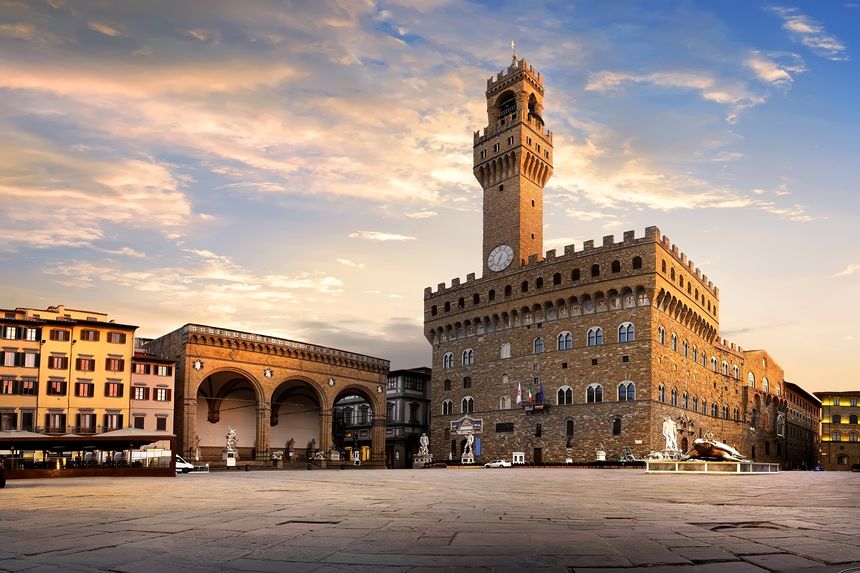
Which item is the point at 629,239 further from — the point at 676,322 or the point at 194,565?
the point at 194,565

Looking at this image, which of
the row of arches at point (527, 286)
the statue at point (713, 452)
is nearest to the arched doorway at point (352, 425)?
the row of arches at point (527, 286)

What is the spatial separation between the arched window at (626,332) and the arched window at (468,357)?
48.8 feet

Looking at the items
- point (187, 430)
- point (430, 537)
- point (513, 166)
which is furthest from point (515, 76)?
point (430, 537)

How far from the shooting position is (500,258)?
6462 cm

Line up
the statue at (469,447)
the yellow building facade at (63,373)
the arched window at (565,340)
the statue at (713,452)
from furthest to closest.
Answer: the statue at (469,447) < the arched window at (565,340) < the yellow building facade at (63,373) < the statue at (713,452)

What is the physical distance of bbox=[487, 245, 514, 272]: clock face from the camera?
63638 millimetres

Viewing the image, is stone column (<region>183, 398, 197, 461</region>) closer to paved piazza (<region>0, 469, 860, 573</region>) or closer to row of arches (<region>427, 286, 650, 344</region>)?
row of arches (<region>427, 286, 650, 344</region>)

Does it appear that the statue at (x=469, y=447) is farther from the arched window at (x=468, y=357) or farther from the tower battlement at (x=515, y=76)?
the tower battlement at (x=515, y=76)

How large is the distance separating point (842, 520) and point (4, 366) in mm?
47228

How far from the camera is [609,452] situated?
53281mm

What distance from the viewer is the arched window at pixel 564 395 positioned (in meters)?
56.9

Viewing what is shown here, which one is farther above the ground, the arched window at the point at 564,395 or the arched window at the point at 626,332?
the arched window at the point at 626,332

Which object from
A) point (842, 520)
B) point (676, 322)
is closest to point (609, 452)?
point (676, 322)

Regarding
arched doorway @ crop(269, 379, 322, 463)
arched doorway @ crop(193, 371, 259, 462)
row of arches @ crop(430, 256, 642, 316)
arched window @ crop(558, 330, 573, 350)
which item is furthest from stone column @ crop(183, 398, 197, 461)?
arched window @ crop(558, 330, 573, 350)
